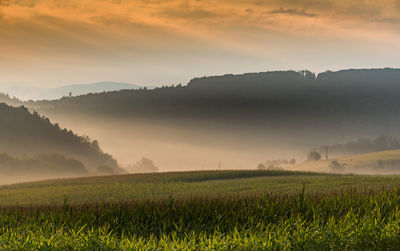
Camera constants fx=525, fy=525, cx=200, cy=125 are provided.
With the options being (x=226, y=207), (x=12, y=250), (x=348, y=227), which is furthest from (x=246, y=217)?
(x=12, y=250)

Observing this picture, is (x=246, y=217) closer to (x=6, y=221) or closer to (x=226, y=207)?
(x=226, y=207)

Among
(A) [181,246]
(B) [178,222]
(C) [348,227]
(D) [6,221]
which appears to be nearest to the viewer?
(A) [181,246]

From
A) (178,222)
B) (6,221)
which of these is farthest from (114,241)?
(6,221)

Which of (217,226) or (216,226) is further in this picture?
(216,226)

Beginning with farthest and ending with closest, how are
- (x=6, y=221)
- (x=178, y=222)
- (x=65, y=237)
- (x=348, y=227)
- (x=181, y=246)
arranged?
(x=6, y=221) → (x=178, y=222) → (x=348, y=227) → (x=65, y=237) → (x=181, y=246)

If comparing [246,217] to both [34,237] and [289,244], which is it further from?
[34,237]

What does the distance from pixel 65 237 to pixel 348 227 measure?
274 inches

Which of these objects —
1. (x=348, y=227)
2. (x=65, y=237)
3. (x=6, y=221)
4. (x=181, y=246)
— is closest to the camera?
(x=181, y=246)

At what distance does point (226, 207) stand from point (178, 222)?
5.57 ft

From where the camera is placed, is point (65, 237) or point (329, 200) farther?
point (329, 200)

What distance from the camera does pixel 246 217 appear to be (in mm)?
15359

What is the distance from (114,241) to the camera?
40.1 ft

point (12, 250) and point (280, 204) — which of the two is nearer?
point (12, 250)

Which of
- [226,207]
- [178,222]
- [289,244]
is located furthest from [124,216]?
[289,244]
